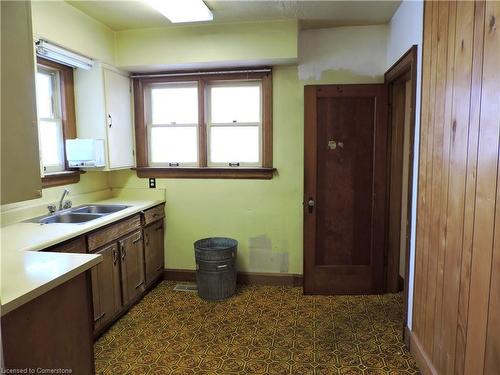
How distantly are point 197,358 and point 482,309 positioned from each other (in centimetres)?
180

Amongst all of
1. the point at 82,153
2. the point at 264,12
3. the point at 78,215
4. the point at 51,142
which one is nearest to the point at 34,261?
the point at 78,215

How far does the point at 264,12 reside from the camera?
118 inches

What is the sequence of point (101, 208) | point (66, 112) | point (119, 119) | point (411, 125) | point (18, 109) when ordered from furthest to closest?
point (119, 119), point (101, 208), point (66, 112), point (411, 125), point (18, 109)

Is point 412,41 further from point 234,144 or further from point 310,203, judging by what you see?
point 234,144

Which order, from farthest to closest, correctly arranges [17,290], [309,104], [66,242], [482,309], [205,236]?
[205,236], [309,104], [66,242], [482,309], [17,290]

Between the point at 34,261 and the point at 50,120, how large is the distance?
1892 millimetres

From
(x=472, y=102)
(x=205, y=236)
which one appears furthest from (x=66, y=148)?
(x=472, y=102)

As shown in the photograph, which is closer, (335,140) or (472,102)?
(472,102)

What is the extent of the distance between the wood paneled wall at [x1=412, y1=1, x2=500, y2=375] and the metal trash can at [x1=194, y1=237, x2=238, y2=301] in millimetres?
1703

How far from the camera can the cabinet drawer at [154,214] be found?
11.2 feet

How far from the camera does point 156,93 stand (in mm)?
3814

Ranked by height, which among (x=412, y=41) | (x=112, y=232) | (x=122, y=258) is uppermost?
(x=412, y=41)

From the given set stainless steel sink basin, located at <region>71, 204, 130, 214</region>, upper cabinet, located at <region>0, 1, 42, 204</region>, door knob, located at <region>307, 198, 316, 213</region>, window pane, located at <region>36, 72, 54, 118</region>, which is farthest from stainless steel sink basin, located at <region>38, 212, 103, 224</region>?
door knob, located at <region>307, 198, 316, 213</region>

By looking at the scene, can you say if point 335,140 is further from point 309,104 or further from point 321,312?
point 321,312
